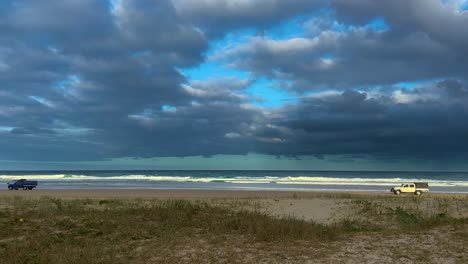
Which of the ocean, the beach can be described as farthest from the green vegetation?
the ocean

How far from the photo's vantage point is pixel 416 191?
4562 centimetres

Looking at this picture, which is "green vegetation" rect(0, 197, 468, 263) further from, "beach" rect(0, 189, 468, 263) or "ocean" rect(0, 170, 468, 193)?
"ocean" rect(0, 170, 468, 193)

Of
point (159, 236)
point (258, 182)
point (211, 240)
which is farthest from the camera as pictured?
point (258, 182)

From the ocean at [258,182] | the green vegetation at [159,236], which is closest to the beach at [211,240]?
the green vegetation at [159,236]

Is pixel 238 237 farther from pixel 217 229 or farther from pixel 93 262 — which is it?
pixel 93 262

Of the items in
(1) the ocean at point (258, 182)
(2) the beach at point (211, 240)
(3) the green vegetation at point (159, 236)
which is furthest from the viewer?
(1) the ocean at point (258, 182)

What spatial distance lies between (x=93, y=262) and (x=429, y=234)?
8254mm

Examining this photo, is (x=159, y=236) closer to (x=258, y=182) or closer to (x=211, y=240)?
(x=211, y=240)

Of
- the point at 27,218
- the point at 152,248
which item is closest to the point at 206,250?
the point at 152,248

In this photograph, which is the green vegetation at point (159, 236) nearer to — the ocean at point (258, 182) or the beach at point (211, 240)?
the beach at point (211, 240)

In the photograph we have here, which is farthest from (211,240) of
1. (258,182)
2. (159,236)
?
(258,182)

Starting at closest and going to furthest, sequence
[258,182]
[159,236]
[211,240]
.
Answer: [211,240]
[159,236]
[258,182]

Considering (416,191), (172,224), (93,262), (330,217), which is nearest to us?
(93,262)

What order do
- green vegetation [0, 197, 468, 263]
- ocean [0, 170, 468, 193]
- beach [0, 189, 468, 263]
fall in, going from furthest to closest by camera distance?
ocean [0, 170, 468, 193]
green vegetation [0, 197, 468, 263]
beach [0, 189, 468, 263]
